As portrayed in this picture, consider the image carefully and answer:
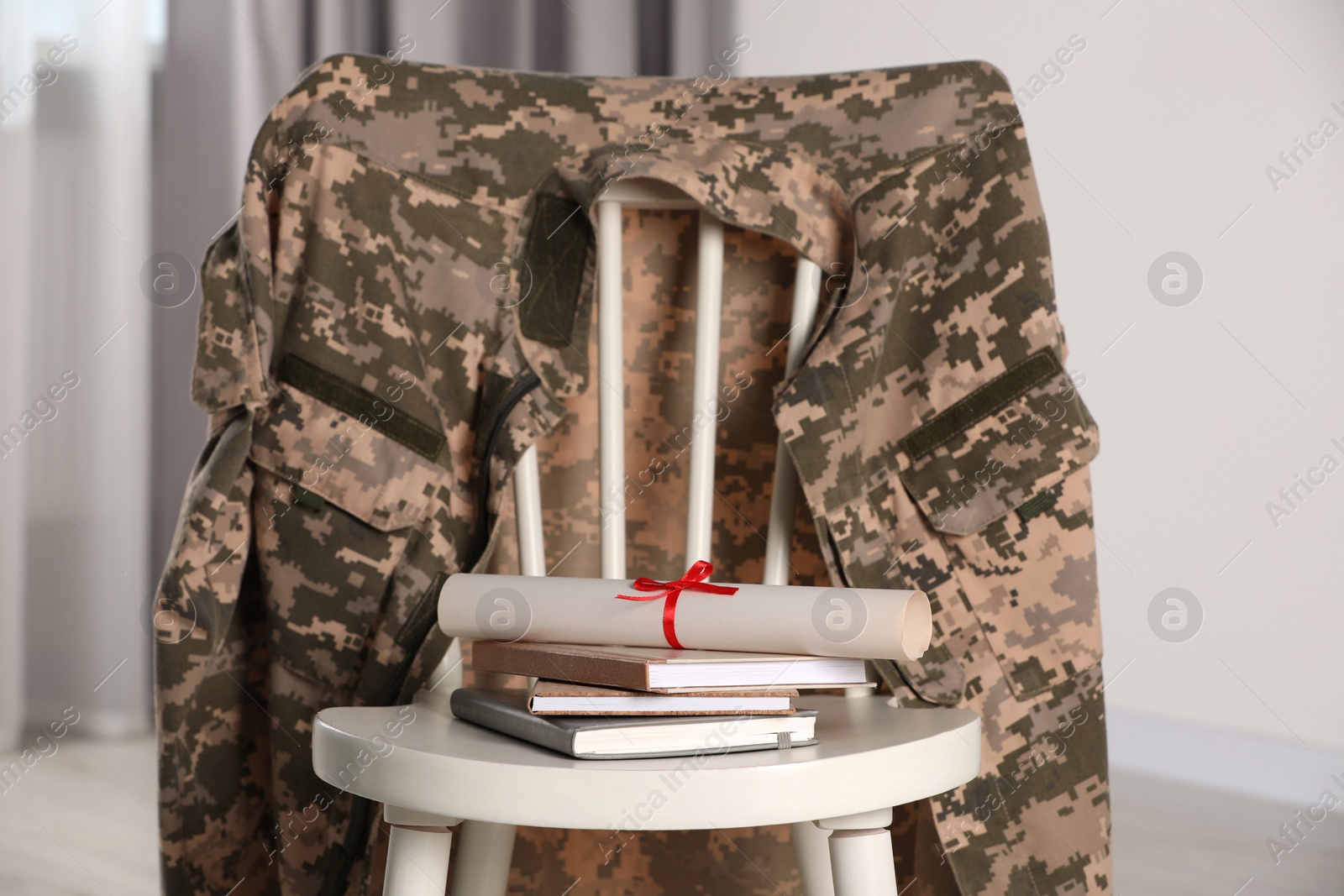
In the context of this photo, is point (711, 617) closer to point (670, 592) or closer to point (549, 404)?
point (670, 592)

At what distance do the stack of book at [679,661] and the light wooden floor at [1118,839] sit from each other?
92cm

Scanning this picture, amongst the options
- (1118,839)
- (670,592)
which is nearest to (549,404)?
(670,592)

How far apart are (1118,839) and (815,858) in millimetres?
885

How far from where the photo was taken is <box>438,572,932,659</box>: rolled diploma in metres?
0.56

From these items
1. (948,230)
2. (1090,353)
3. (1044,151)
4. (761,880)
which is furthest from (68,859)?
(1044,151)

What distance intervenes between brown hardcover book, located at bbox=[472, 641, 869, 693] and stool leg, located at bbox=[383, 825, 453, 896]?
10 centimetres

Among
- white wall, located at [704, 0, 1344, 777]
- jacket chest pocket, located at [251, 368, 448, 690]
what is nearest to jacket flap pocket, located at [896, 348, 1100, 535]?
jacket chest pocket, located at [251, 368, 448, 690]

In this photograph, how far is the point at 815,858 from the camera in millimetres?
725

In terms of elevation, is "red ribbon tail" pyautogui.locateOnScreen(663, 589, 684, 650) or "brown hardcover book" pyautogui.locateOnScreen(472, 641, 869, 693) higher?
"red ribbon tail" pyautogui.locateOnScreen(663, 589, 684, 650)

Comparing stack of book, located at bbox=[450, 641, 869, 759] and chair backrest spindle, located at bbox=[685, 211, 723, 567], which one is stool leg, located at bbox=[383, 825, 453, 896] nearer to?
stack of book, located at bbox=[450, 641, 869, 759]

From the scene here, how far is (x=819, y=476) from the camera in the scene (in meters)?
0.77

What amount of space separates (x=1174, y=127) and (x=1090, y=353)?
34 cm

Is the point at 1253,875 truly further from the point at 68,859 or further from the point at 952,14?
the point at 68,859

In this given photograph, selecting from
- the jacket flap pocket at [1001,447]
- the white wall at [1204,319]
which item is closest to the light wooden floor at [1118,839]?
→ the white wall at [1204,319]
